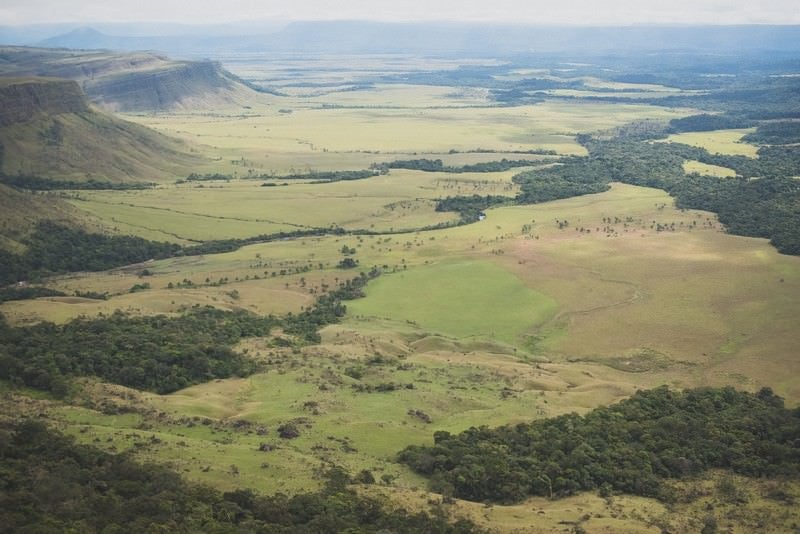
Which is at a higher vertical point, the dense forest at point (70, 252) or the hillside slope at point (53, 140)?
the hillside slope at point (53, 140)

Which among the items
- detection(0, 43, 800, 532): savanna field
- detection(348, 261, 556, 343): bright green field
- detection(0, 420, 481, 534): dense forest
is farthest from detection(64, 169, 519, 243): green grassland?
detection(0, 420, 481, 534): dense forest

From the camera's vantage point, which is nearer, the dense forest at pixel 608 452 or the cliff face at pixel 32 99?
the dense forest at pixel 608 452

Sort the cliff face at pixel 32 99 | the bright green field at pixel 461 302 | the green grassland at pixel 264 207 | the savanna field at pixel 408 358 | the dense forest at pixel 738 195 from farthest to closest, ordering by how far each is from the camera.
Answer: the cliff face at pixel 32 99 → the green grassland at pixel 264 207 → the dense forest at pixel 738 195 → the bright green field at pixel 461 302 → the savanna field at pixel 408 358

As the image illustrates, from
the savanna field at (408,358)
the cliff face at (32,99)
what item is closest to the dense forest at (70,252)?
the savanna field at (408,358)

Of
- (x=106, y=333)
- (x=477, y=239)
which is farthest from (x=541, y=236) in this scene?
(x=106, y=333)

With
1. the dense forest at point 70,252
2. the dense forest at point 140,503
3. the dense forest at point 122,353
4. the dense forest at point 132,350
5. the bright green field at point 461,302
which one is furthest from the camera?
the dense forest at point 70,252

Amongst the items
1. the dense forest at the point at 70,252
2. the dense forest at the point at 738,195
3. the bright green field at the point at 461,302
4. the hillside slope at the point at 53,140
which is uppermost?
the hillside slope at the point at 53,140

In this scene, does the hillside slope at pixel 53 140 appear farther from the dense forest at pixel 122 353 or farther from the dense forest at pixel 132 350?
the dense forest at pixel 122 353

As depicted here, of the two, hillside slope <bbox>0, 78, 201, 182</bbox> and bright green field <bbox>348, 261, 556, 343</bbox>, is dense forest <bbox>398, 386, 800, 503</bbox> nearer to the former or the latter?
bright green field <bbox>348, 261, 556, 343</bbox>
